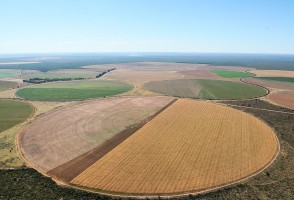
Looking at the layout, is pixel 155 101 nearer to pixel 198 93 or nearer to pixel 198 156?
pixel 198 93

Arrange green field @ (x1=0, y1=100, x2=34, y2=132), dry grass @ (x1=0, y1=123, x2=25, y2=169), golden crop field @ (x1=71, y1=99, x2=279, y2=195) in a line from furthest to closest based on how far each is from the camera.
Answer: green field @ (x1=0, y1=100, x2=34, y2=132), dry grass @ (x1=0, y1=123, x2=25, y2=169), golden crop field @ (x1=71, y1=99, x2=279, y2=195)

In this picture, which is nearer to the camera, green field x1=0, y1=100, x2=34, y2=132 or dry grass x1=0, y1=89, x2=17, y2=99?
green field x1=0, y1=100, x2=34, y2=132

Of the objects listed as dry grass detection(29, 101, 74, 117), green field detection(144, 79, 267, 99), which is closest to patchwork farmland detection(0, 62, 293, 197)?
dry grass detection(29, 101, 74, 117)

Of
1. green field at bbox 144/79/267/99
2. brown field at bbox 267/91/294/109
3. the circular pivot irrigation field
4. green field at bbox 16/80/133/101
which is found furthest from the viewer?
green field at bbox 144/79/267/99

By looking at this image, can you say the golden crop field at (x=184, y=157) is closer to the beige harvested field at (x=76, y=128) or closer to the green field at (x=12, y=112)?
the beige harvested field at (x=76, y=128)

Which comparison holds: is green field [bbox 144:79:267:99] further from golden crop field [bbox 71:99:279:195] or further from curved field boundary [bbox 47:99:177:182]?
curved field boundary [bbox 47:99:177:182]

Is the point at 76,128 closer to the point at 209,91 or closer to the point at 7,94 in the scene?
the point at 7,94
